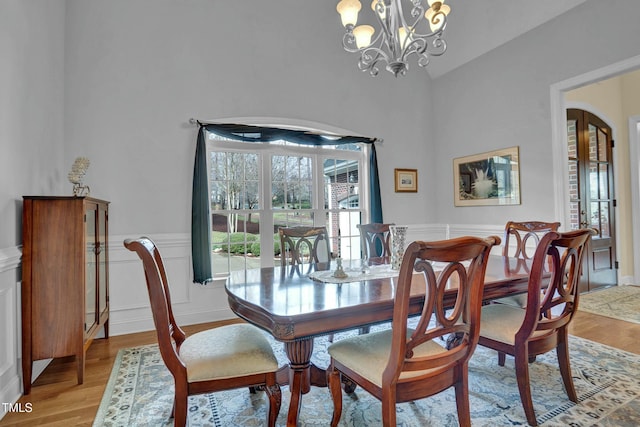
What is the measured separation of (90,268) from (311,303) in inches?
80.6

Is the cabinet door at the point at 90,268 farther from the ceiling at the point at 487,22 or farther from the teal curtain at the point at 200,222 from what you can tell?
the ceiling at the point at 487,22

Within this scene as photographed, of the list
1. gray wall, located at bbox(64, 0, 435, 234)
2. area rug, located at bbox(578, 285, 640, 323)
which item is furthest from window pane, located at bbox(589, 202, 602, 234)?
gray wall, located at bbox(64, 0, 435, 234)

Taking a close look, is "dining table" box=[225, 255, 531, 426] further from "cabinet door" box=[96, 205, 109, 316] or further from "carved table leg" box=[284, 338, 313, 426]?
"cabinet door" box=[96, 205, 109, 316]

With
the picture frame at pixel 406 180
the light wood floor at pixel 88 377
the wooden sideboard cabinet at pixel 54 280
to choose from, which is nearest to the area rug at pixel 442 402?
the light wood floor at pixel 88 377

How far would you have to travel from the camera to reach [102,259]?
3006mm

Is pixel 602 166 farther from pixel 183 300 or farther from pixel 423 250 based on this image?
pixel 183 300

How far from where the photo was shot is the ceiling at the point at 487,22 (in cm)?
369

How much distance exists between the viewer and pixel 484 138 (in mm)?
4422

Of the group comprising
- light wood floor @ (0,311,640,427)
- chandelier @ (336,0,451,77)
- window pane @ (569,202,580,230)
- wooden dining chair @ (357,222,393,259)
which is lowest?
light wood floor @ (0,311,640,427)

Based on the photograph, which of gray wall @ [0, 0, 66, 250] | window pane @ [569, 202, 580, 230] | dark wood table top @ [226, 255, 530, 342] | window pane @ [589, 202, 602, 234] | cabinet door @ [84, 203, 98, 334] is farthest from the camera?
window pane @ [589, 202, 602, 234]

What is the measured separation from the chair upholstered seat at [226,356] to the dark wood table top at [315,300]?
0.17m

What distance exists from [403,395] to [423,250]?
63cm

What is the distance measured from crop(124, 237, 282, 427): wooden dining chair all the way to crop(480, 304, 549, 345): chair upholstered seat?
1203 millimetres

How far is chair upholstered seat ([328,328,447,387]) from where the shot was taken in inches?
56.9
